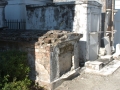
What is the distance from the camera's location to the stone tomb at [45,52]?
19.4 ft

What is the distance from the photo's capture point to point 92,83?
680 centimetres

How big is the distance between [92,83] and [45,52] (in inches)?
85.7

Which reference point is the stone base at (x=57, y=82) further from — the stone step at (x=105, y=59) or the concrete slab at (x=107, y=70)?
the stone step at (x=105, y=59)

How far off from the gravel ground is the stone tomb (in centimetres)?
32

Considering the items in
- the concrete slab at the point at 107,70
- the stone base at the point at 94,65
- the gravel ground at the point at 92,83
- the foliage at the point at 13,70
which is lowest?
the gravel ground at the point at 92,83

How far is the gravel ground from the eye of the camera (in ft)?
20.8

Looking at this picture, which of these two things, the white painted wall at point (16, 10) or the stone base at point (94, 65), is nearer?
the stone base at point (94, 65)

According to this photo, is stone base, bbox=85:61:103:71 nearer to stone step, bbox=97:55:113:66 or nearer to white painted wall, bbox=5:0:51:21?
stone step, bbox=97:55:113:66

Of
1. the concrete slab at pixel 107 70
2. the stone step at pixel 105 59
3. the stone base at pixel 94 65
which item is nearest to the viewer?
the concrete slab at pixel 107 70

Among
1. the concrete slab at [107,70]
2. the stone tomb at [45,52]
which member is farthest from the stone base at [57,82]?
the concrete slab at [107,70]

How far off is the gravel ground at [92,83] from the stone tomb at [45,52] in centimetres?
32

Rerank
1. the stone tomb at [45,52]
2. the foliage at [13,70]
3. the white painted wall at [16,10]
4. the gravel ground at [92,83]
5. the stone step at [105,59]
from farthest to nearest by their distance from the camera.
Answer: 1. the white painted wall at [16,10]
2. the stone step at [105,59]
3. the gravel ground at [92,83]
4. the stone tomb at [45,52]
5. the foliage at [13,70]

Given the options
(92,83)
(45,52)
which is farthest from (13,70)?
(92,83)

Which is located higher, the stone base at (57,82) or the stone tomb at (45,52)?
the stone tomb at (45,52)
